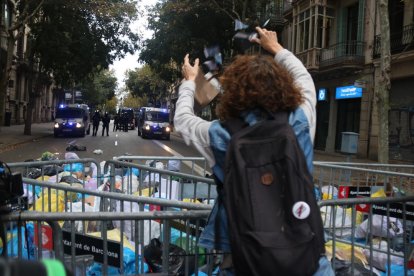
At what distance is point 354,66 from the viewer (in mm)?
21859

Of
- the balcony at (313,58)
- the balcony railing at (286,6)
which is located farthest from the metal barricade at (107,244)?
the balcony railing at (286,6)

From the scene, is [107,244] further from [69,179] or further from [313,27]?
[313,27]

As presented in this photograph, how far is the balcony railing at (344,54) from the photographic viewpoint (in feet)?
71.9

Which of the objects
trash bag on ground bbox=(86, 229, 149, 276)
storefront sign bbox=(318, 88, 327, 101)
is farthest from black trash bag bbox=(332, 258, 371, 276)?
storefront sign bbox=(318, 88, 327, 101)

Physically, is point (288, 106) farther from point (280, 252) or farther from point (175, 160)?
point (175, 160)

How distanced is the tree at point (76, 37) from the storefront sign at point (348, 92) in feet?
36.1

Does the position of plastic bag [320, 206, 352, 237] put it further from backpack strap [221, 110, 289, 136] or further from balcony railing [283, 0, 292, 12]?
balcony railing [283, 0, 292, 12]

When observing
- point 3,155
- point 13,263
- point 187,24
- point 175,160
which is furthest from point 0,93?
point 13,263

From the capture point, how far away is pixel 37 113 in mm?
52062

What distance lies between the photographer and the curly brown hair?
2045 millimetres

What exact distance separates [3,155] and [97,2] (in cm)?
830

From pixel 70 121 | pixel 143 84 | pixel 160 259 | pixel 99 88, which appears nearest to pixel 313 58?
pixel 70 121

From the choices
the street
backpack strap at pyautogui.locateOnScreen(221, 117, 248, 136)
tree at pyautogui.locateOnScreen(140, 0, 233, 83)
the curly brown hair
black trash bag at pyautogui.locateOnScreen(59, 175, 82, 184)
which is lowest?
the street

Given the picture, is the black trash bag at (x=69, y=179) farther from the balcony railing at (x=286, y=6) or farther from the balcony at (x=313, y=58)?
the balcony railing at (x=286, y=6)
